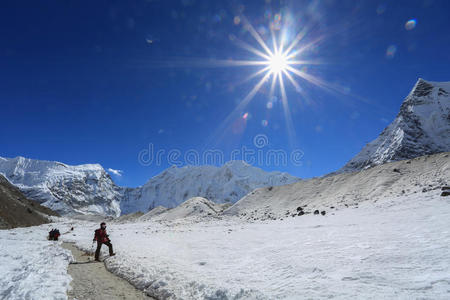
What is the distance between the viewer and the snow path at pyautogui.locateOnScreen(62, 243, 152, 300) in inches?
269

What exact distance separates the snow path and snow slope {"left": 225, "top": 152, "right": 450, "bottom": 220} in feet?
71.8

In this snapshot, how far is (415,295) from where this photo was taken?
4.15 m

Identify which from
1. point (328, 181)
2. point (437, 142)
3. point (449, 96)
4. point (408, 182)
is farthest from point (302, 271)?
point (449, 96)

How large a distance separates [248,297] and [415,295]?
3338 mm

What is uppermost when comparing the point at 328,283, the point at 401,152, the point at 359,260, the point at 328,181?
the point at 401,152

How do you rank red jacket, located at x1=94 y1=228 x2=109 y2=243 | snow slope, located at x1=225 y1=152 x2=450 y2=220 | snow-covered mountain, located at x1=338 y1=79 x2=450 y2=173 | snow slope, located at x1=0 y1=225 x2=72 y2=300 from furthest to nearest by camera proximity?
1. snow-covered mountain, located at x1=338 y1=79 x2=450 y2=173
2. snow slope, located at x1=225 y1=152 x2=450 y2=220
3. red jacket, located at x1=94 y1=228 x2=109 y2=243
4. snow slope, located at x1=0 y1=225 x2=72 y2=300

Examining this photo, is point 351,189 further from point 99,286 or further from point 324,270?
point 99,286

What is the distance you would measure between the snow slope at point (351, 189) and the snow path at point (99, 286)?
21.9 metres

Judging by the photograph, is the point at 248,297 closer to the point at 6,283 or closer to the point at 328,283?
the point at 328,283

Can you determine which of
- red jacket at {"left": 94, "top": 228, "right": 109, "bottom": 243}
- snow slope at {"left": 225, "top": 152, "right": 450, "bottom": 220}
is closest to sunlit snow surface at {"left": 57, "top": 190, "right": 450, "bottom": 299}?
red jacket at {"left": 94, "top": 228, "right": 109, "bottom": 243}

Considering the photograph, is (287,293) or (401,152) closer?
(287,293)

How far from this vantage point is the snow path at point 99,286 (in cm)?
682

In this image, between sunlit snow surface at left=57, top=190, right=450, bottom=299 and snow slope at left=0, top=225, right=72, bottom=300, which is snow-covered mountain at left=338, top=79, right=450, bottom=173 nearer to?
sunlit snow surface at left=57, top=190, right=450, bottom=299

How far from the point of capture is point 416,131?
136750 millimetres
